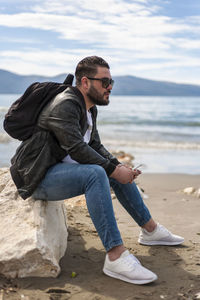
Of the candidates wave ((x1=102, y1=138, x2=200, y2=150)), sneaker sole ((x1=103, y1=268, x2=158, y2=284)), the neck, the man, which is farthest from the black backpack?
wave ((x1=102, y1=138, x2=200, y2=150))

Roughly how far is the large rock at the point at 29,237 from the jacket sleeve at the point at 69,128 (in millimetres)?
590

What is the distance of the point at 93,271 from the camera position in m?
3.58

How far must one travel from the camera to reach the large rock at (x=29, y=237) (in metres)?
3.31

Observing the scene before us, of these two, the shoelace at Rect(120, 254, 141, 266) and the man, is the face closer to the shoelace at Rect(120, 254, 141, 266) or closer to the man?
the man

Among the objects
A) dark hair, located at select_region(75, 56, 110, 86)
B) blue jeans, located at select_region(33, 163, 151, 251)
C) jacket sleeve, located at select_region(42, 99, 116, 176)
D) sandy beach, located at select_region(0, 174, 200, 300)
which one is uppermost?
dark hair, located at select_region(75, 56, 110, 86)

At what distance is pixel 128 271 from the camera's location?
131 inches

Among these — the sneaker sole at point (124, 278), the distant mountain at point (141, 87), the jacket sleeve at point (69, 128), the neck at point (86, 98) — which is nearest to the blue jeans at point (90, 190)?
the jacket sleeve at point (69, 128)

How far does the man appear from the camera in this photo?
3.36m

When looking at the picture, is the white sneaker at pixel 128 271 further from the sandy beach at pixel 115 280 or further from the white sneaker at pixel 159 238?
the white sneaker at pixel 159 238

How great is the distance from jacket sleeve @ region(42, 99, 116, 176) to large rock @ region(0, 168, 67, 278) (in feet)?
1.94

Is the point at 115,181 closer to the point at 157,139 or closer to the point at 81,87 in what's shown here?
the point at 81,87

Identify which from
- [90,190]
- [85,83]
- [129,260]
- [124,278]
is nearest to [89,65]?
[85,83]

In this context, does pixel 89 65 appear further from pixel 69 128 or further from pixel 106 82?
pixel 69 128

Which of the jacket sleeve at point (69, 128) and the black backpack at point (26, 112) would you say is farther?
the black backpack at point (26, 112)
